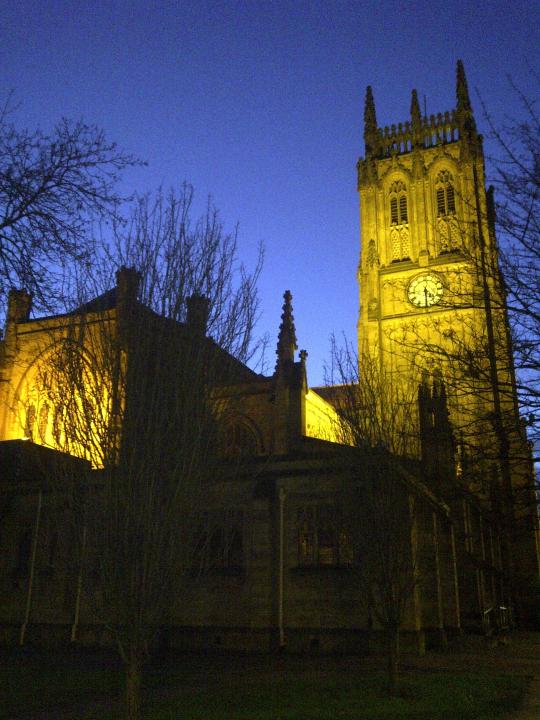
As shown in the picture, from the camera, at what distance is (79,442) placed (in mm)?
9820

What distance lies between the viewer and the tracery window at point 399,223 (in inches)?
2151

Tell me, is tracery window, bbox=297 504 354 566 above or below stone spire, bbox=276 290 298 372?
below

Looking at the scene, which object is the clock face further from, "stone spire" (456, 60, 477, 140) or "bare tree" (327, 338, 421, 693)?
"bare tree" (327, 338, 421, 693)

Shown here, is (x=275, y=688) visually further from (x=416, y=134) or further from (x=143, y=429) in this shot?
(x=416, y=134)

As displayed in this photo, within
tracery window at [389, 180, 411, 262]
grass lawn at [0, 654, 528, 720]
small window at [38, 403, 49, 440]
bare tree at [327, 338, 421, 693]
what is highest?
tracery window at [389, 180, 411, 262]

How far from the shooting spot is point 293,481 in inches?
869

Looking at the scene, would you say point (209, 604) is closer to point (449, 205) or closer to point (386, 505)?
point (386, 505)

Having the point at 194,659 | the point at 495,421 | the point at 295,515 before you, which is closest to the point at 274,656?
the point at 194,659

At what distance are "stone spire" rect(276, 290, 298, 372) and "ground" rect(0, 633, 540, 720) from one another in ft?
56.3

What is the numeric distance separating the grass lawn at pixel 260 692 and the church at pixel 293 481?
1.63 meters

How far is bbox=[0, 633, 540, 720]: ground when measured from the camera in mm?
10812

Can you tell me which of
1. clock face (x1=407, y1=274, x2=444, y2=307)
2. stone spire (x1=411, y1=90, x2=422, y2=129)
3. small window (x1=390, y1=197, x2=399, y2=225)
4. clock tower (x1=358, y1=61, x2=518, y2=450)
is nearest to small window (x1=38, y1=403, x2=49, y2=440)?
clock tower (x1=358, y1=61, x2=518, y2=450)

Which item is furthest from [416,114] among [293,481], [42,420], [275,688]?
[275,688]

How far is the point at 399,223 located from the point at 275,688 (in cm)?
4731
